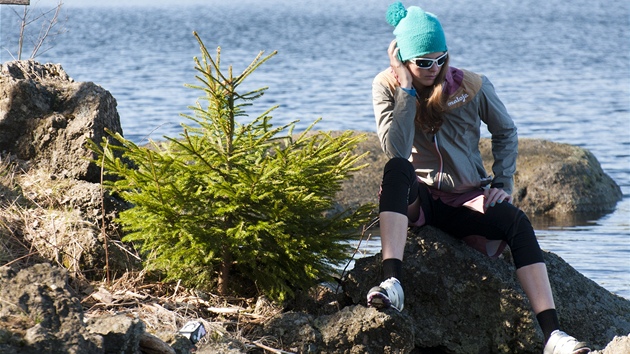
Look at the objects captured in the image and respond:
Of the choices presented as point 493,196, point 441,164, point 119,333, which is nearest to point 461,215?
point 493,196

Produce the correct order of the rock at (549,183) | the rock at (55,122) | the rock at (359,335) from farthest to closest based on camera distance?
the rock at (549,183) → the rock at (55,122) → the rock at (359,335)

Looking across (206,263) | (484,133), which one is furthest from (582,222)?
(206,263)

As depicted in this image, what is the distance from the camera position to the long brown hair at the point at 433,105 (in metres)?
6.29

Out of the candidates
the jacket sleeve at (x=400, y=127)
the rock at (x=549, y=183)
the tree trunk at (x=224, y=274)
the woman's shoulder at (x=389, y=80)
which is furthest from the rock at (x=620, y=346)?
the rock at (x=549, y=183)

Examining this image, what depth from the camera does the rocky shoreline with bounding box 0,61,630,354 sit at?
5195 mm

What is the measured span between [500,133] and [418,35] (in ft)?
2.94

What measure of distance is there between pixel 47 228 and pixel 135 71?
875 inches

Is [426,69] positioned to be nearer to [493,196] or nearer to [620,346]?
[493,196]

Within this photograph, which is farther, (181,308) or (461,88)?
(461,88)

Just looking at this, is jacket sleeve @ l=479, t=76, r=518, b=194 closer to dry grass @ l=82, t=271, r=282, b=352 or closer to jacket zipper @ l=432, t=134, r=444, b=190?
jacket zipper @ l=432, t=134, r=444, b=190

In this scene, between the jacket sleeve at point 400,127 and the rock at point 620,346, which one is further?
the jacket sleeve at point 400,127

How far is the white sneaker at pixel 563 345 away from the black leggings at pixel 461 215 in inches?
20.0

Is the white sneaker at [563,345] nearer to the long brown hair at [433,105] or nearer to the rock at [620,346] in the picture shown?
the rock at [620,346]

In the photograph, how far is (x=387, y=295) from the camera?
5.75 m
